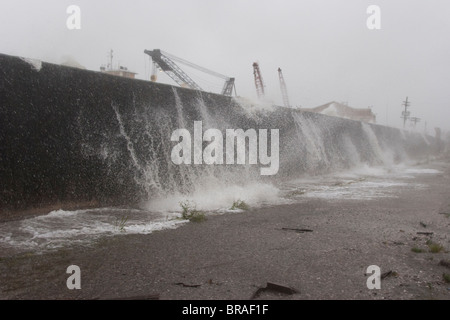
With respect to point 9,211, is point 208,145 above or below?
above

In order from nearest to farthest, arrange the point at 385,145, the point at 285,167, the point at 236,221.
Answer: the point at 236,221
the point at 285,167
the point at 385,145

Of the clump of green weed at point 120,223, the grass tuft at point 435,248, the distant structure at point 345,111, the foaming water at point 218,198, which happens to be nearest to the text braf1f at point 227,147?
the foaming water at point 218,198

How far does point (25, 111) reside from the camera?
23.2 feet

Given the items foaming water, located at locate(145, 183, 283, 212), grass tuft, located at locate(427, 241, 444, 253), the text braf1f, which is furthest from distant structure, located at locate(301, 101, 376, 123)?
grass tuft, located at locate(427, 241, 444, 253)

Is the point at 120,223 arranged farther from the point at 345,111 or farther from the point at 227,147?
the point at 345,111

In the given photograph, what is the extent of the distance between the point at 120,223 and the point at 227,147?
6259mm

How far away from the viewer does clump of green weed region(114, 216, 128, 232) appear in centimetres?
631

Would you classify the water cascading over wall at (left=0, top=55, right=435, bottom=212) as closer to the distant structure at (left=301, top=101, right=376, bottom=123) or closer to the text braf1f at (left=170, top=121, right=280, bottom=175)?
the text braf1f at (left=170, top=121, right=280, bottom=175)

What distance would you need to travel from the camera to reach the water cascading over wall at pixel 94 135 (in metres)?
6.95

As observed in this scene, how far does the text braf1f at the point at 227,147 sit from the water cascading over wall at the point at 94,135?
21 cm

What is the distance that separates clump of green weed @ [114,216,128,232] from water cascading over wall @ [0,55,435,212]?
4.34 ft
